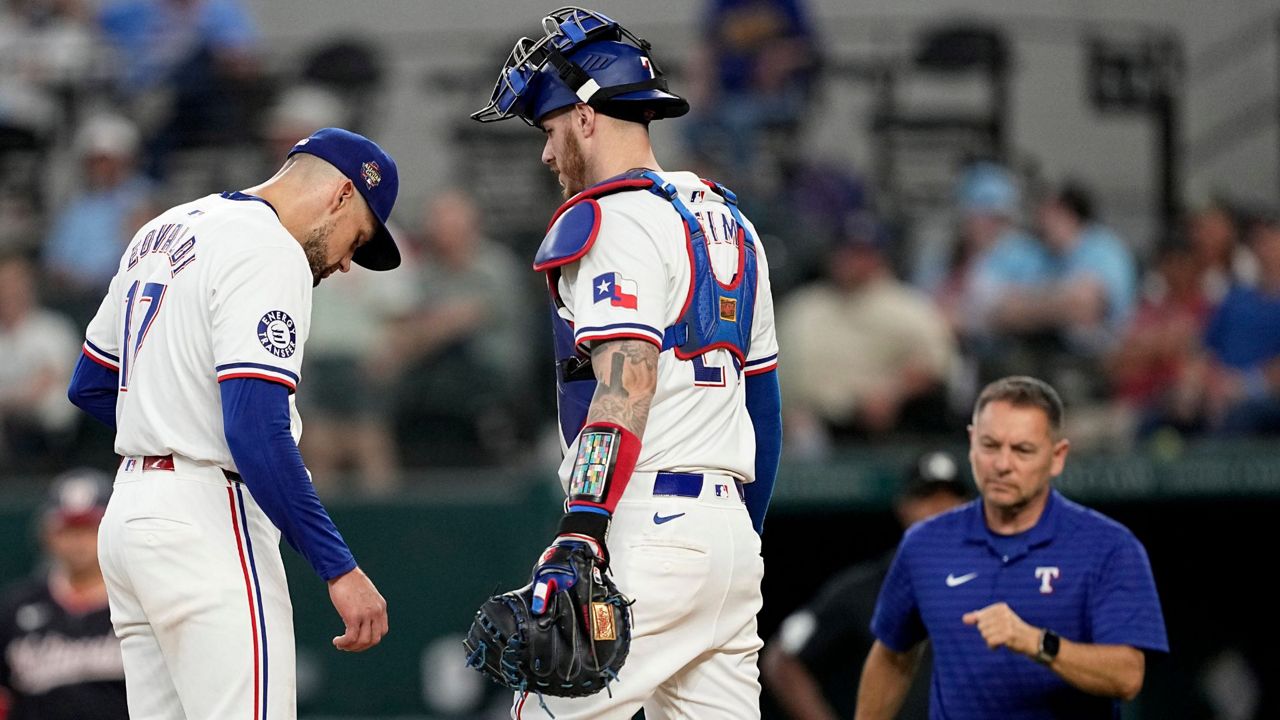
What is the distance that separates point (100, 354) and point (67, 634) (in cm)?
265

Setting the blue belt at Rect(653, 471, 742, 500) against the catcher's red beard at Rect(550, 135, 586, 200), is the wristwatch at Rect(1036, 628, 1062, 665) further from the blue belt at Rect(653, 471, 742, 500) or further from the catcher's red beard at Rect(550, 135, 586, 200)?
the catcher's red beard at Rect(550, 135, 586, 200)

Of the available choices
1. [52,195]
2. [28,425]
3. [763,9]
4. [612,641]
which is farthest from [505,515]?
[612,641]

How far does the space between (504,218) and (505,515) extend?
2.45 metres

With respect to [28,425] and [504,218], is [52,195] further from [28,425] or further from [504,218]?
[504,218]

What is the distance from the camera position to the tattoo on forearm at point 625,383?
4051 mm

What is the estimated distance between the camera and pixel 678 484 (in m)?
4.24

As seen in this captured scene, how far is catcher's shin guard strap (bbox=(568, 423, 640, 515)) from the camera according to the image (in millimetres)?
4016

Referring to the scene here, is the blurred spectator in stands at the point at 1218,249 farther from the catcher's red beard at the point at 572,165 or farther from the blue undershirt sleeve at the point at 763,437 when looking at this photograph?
the catcher's red beard at the point at 572,165

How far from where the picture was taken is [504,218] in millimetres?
10969

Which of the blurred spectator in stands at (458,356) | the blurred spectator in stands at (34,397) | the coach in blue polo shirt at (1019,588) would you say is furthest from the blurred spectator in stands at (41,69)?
the coach in blue polo shirt at (1019,588)

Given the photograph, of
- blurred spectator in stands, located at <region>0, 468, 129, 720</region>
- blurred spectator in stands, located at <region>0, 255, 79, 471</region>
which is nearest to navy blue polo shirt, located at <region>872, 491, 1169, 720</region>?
blurred spectator in stands, located at <region>0, 468, 129, 720</region>

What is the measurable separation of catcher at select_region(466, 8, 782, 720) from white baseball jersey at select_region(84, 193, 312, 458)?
0.60 metres

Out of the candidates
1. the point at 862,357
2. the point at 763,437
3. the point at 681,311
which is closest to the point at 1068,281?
the point at 862,357

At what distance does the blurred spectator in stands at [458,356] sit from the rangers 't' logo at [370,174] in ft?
16.0
